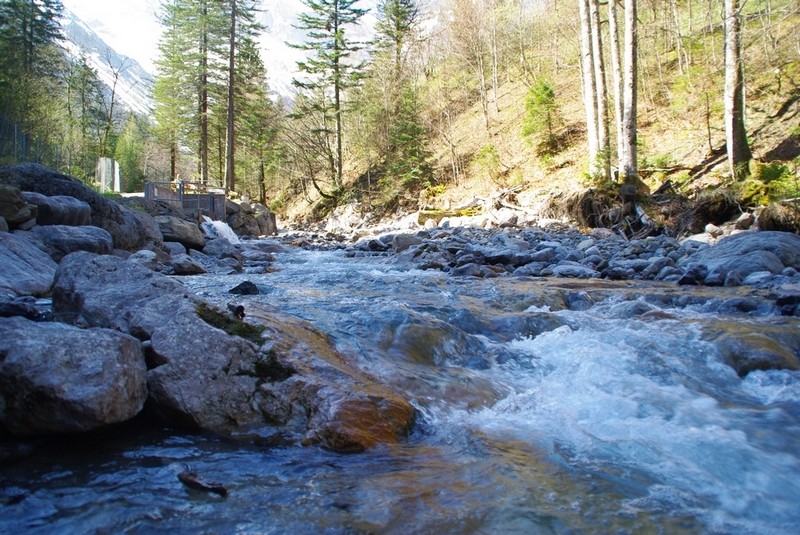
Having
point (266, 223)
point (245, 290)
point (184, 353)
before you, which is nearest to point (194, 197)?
point (266, 223)

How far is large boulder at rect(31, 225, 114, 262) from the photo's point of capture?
262 inches

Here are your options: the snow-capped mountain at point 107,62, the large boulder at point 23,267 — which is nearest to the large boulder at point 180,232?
the large boulder at point 23,267

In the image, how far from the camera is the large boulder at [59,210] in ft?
25.2

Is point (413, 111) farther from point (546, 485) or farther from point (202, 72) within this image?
point (546, 485)

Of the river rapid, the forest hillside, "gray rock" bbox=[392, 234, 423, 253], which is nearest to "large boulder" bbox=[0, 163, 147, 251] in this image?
"gray rock" bbox=[392, 234, 423, 253]

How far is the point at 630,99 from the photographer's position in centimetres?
1135

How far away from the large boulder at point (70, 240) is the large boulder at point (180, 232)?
4.12 metres

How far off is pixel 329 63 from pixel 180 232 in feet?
60.4

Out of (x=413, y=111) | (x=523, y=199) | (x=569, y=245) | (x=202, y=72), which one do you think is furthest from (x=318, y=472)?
(x=202, y=72)

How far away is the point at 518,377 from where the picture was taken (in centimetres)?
353

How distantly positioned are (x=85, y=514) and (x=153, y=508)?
0.69 feet

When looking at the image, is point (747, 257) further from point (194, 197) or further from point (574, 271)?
point (194, 197)

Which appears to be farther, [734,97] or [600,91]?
[600,91]

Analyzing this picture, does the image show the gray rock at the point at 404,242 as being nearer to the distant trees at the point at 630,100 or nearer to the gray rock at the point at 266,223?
the distant trees at the point at 630,100
